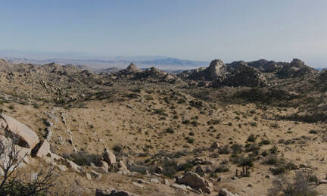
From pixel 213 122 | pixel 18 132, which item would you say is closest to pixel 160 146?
pixel 213 122

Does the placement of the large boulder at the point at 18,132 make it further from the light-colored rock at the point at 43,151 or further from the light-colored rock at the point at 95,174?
the light-colored rock at the point at 95,174

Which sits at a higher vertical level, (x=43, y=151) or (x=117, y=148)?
(x=43, y=151)

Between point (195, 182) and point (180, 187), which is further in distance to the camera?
point (195, 182)

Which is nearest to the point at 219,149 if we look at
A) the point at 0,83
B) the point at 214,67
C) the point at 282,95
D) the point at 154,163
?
the point at 154,163

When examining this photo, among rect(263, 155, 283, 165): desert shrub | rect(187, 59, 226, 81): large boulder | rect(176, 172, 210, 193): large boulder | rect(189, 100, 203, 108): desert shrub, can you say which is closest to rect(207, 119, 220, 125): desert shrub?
rect(189, 100, 203, 108): desert shrub

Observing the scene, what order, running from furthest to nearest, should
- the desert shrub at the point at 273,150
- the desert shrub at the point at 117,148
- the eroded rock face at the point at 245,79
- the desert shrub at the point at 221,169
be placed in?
1. the eroded rock face at the point at 245,79
2. the desert shrub at the point at 117,148
3. the desert shrub at the point at 273,150
4. the desert shrub at the point at 221,169

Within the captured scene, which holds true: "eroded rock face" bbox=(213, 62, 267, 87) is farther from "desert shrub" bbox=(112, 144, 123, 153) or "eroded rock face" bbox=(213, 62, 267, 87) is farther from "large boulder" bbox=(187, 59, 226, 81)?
"desert shrub" bbox=(112, 144, 123, 153)

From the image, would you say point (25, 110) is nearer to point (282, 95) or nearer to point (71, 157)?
point (71, 157)

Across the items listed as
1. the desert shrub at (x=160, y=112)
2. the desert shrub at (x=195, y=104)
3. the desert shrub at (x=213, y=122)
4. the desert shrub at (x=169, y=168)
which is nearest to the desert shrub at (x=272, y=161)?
the desert shrub at (x=169, y=168)

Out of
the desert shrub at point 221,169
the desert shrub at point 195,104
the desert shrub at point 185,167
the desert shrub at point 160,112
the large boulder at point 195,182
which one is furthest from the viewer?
the desert shrub at point 195,104

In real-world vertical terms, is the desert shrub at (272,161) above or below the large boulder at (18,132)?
below

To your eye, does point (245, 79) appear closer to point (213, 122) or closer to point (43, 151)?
point (213, 122)

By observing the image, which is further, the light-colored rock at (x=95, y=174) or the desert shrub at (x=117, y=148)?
the desert shrub at (x=117, y=148)

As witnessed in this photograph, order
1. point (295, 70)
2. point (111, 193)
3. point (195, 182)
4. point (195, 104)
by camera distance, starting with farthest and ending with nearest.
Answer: point (295, 70) → point (195, 104) → point (195, 182) → point (111, 193)
